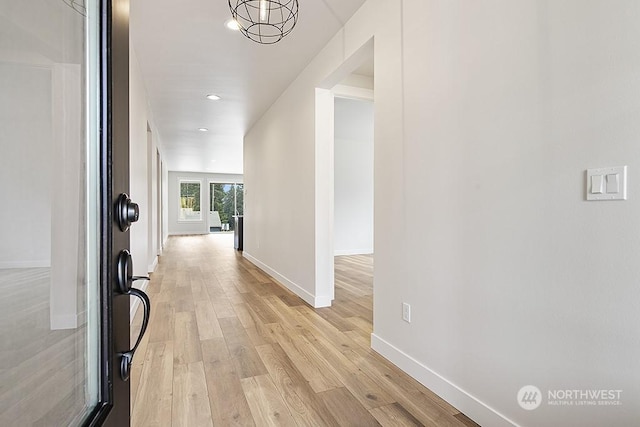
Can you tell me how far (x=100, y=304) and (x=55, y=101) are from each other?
0.35 m

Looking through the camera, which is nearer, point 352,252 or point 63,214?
point 63,214

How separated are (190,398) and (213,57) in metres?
3.01

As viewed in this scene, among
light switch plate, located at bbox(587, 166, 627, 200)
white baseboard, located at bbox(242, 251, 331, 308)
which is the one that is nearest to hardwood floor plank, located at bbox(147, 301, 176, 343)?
white baseboard, located at bbox(242, 251, 331, 308)

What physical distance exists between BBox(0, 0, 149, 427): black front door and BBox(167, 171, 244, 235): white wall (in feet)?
44.0

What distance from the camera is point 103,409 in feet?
1.92

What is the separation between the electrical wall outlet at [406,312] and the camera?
1.96 m

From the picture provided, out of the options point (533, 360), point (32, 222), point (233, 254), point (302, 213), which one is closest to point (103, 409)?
point (32, 222)

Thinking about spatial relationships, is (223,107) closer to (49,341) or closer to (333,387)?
(333,387)

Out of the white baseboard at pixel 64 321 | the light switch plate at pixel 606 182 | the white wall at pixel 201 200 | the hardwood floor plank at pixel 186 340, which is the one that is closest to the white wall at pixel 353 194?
the hardwood floor plank at pixel 186 340

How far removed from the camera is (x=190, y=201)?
1325cm

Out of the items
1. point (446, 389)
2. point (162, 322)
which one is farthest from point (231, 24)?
point (446, 389)

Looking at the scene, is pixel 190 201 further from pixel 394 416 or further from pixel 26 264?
pixel 26 264

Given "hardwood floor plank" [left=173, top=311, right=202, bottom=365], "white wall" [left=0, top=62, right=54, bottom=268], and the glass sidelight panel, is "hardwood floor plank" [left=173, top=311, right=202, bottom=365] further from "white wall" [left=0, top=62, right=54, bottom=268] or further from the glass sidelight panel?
"white wall" [left=0, top=62, right=54, bottom=268]

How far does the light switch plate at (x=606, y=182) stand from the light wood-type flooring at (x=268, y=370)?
116 centimetres
